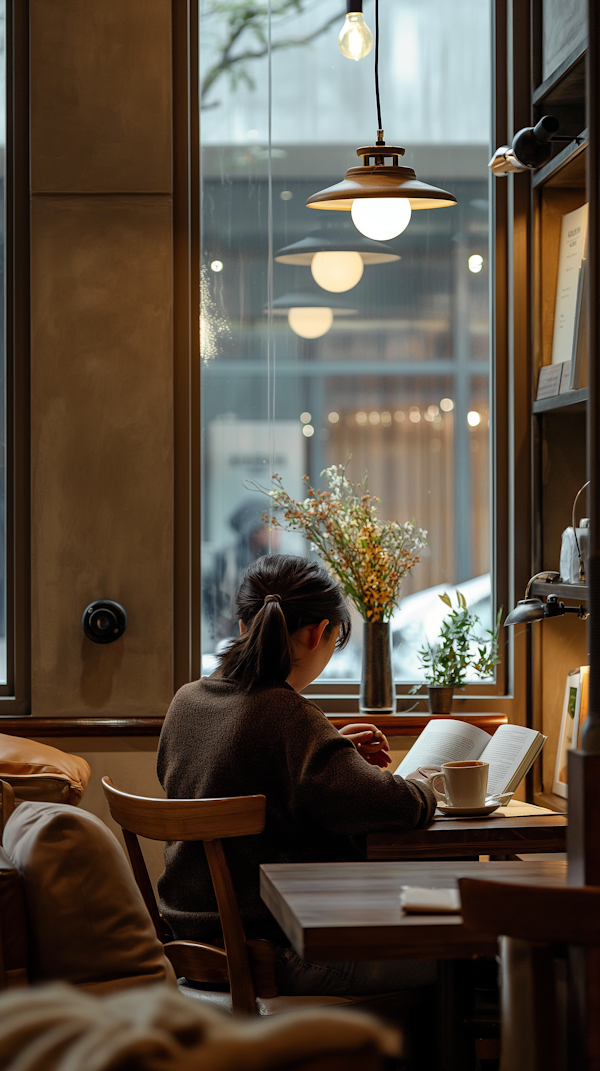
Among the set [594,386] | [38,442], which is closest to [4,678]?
[38,442]

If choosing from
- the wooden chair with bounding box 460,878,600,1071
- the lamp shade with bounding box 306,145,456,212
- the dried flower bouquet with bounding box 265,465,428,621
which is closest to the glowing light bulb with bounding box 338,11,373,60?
the lamp shade with bounding box 306,145,456,212

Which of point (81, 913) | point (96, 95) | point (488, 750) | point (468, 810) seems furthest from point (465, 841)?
point (96, 95)

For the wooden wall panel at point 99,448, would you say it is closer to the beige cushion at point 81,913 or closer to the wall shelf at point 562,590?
the wall shelf at point 562,590

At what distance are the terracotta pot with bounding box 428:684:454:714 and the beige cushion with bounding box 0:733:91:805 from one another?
979mm

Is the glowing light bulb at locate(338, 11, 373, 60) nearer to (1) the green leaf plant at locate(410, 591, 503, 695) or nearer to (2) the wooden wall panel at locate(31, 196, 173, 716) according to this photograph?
(2) the wooden wall panel at locate(31, 196, 173, 716)

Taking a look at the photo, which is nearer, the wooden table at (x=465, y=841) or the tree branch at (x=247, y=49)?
the wooden table at (x=465, y=841)

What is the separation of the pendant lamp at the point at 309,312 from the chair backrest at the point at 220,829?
5.87ft

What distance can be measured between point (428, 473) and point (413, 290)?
0.56m

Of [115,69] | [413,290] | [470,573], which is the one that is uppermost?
[115,69]

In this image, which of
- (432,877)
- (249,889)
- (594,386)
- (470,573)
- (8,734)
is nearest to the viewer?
(594,386)

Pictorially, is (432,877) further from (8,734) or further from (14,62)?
(14,62)

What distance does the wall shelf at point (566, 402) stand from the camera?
8.61 feet

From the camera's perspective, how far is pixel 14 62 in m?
3.03

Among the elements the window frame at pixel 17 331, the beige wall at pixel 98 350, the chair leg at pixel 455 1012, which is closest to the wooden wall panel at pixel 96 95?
the beige wall at pixel 98 350
